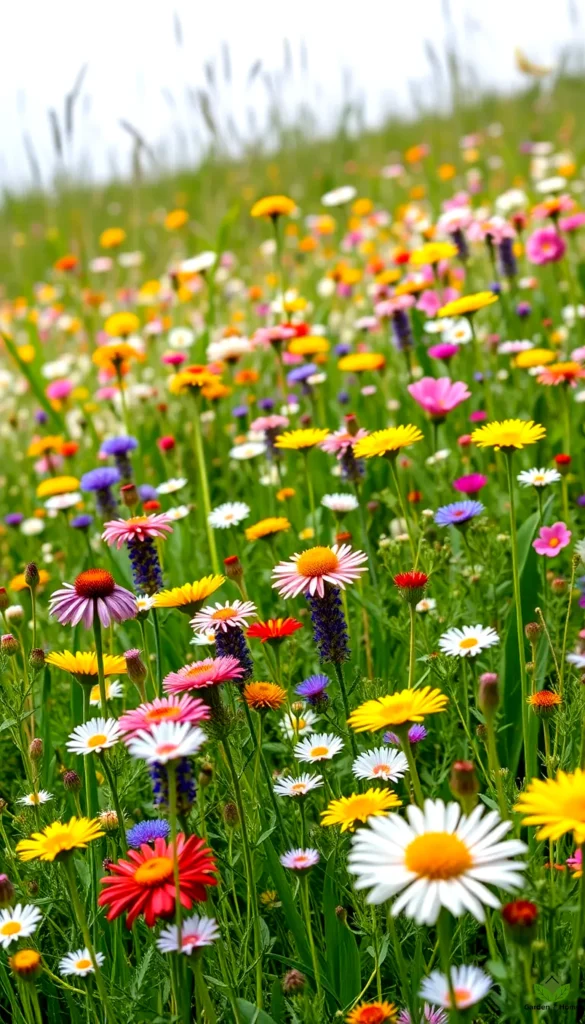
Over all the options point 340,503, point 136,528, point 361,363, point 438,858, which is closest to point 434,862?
point 438,858

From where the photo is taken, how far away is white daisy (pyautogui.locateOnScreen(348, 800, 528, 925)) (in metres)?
0.75

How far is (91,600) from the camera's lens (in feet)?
4.21

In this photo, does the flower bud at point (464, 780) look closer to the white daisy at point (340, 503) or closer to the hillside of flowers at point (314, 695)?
the hillside of flowers at point (314, 695)

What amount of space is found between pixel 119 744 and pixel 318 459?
4.55 ft

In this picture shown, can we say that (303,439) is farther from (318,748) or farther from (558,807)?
(558,807)

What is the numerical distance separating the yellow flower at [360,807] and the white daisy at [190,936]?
171mm

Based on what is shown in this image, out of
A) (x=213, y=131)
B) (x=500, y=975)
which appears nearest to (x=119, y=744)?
(x=500, y=975)

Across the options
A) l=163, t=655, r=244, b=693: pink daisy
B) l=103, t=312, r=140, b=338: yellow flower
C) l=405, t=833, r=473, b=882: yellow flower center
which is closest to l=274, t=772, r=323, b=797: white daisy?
l=163, t=655, r=244, b=693: pink daisy

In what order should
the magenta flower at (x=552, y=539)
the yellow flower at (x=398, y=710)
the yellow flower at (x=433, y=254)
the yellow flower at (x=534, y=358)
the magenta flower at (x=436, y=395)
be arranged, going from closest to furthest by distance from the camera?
the yellow flower at (x=398, y=710), the magenta flower at (x=552, y=539), the magenta flower at (x=436, y=395), the yellow flower at (x=534, y=358), the yellow flower at (x=433, y=254)

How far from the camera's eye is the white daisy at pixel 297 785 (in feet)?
4.03

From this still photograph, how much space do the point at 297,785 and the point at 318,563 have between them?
0.87ft

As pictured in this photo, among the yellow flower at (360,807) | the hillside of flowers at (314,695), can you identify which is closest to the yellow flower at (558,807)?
the hillside of flowers at (314,695)

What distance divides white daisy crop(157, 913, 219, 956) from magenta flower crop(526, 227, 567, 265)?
98.5 inches

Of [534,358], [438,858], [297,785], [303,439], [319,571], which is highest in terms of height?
[534,358]
